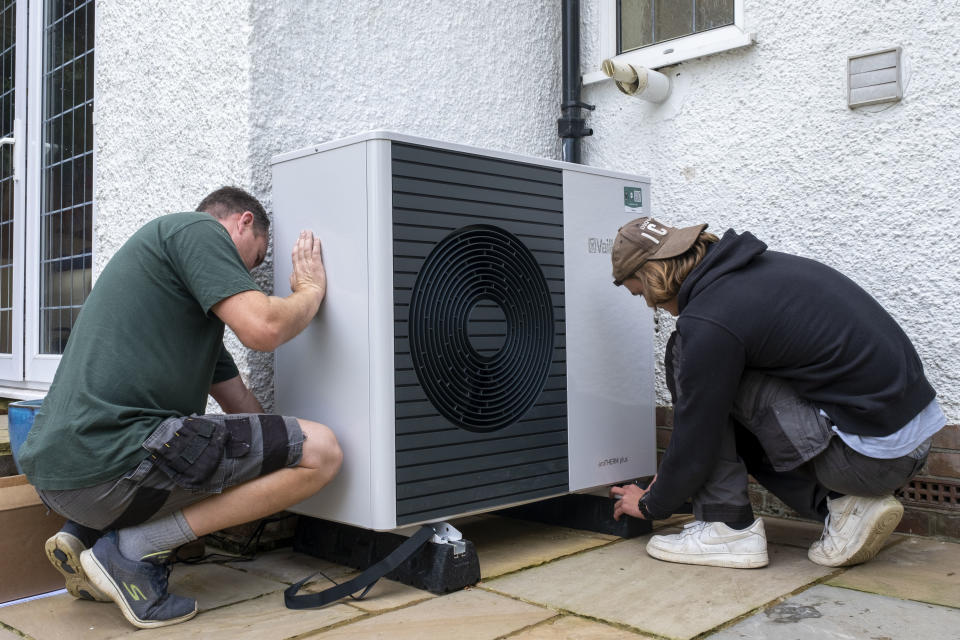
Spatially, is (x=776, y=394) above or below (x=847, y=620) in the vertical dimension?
above

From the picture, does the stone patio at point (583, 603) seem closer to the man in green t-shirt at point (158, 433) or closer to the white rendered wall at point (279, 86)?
the man in green t-shirt at point (158, 433)

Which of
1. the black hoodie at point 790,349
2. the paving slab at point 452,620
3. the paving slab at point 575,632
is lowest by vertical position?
the paving slab at point 452,620

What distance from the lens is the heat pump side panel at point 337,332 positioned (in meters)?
Result: 2.08

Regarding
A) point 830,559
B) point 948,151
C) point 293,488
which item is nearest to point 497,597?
point 293,488

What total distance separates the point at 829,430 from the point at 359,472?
4.10ft

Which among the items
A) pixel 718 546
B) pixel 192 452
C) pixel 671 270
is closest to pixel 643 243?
pixel 671 270

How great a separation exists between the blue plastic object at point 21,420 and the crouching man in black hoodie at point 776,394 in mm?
1850

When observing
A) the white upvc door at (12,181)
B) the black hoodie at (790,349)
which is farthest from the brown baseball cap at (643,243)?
the white upvc door at (12,181)

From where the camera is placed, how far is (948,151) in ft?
8.13

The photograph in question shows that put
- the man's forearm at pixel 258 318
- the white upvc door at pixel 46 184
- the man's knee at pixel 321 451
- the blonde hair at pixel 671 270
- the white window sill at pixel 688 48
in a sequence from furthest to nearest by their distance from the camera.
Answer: the white upvc door at pixel 46 184
the white window sill at pixel 688 48
the blonde hair at pixel 671 270
the man's knee at pixel 321 451
the man's forearm at pixel 258 318

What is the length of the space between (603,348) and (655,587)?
80cm

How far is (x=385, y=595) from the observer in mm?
2086

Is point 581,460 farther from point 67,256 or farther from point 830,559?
point 67,256

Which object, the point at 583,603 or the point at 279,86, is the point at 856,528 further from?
the point at 279,86
